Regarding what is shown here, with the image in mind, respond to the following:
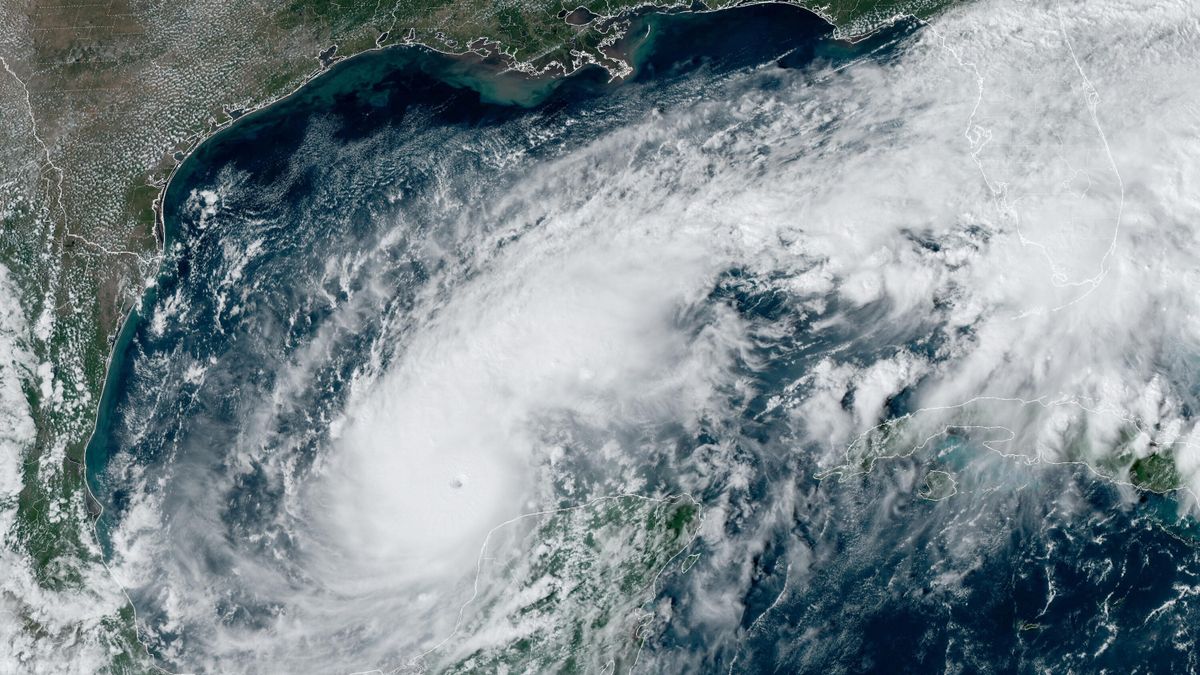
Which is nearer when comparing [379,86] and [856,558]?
[856,558]

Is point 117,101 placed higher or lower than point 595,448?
higher

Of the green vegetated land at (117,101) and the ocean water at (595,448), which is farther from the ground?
the green vegetated land at (117,101)

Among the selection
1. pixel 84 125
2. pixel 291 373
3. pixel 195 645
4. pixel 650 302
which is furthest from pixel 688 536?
pixel 84 125

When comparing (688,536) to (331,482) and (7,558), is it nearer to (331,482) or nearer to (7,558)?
(331,482)

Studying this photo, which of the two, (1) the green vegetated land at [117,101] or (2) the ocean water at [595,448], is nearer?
(2) the ocean water at [595,448]

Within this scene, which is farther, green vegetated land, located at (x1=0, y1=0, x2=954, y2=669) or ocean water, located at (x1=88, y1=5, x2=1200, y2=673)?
green vegetated land, located at (x1=0, y1=0, x2=954, y2=669)

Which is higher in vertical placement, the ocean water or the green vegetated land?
the green vegetated land

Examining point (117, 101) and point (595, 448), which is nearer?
point (595, 448)

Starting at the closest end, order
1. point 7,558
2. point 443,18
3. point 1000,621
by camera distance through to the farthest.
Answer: point 1000,621 → point 7,558 → point 443,18
